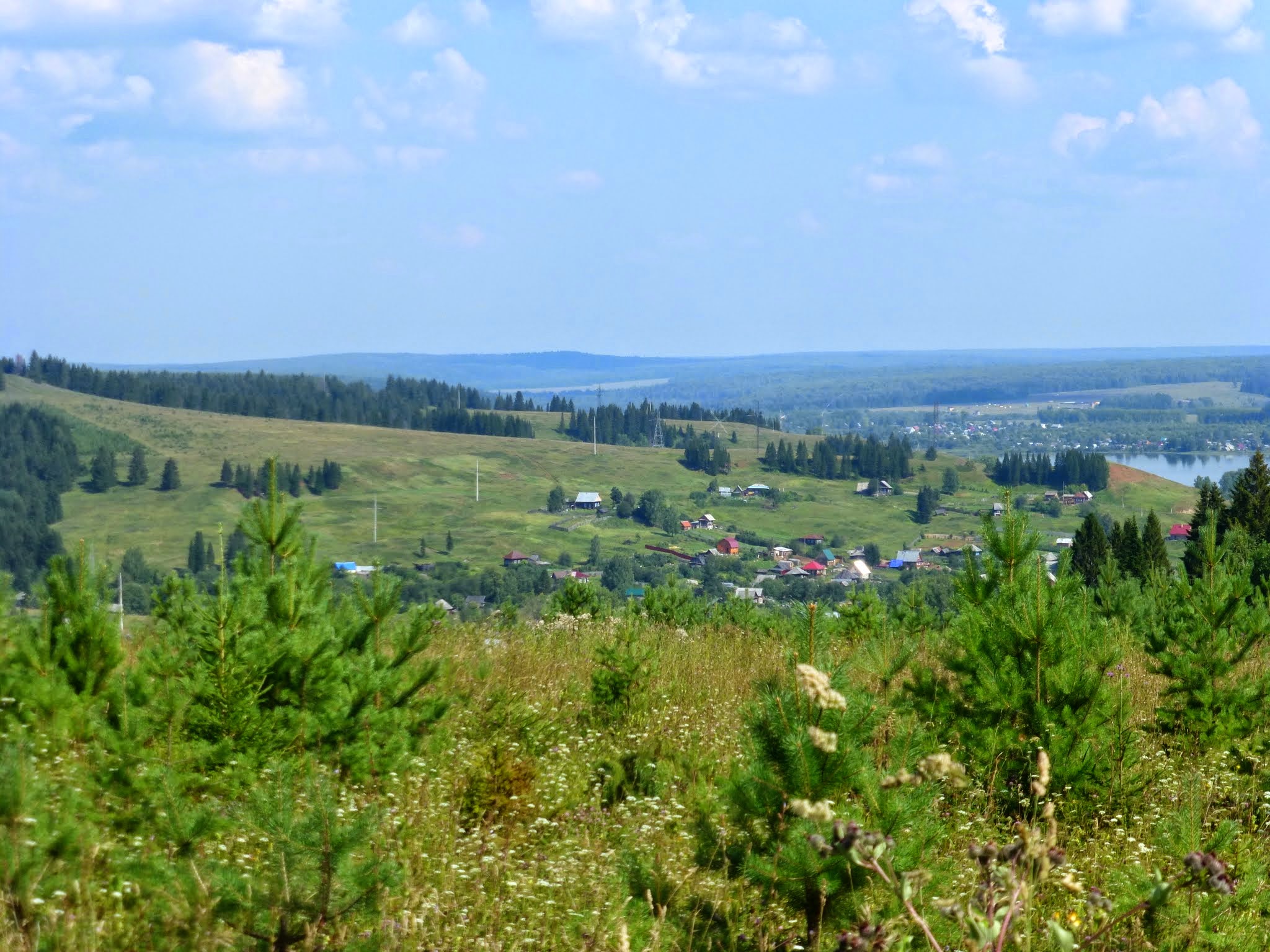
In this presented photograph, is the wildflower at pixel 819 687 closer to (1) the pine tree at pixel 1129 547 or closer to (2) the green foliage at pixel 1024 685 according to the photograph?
(2) the green foliage at pixel 1024 685

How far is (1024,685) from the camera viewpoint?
25.4ft

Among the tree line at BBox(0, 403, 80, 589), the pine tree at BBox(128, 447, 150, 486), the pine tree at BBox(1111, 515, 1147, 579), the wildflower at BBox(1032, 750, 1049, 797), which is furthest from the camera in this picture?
the pine tree at BBox(128, 447, 150, 486)

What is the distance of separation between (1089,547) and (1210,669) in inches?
1671

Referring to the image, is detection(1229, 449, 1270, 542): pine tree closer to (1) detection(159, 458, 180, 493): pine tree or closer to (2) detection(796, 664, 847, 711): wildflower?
(2) detection(796, 664, 847, 711): wildflower

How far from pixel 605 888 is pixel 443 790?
2.36 meters

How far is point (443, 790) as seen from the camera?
7.49 meters

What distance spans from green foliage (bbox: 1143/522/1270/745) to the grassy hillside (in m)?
89.6

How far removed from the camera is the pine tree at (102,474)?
131m

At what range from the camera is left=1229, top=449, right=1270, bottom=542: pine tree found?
139 feet

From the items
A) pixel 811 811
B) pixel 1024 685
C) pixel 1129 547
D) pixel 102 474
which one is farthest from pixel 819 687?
pixel 102 474

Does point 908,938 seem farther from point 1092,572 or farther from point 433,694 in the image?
point 1092,572

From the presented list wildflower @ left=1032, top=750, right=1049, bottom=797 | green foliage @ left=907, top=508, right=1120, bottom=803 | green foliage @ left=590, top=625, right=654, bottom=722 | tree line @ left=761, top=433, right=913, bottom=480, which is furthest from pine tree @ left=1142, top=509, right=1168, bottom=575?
tree line @ left=761, top=433, right=913, bottom=480

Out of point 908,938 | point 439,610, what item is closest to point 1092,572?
point 439,610

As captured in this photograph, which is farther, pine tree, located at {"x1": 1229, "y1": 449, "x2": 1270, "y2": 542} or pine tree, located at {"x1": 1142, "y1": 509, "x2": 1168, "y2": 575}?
pine tree, located at {"x1": 1142, "y1": 509, "x2": 1168, "y2": 575}
